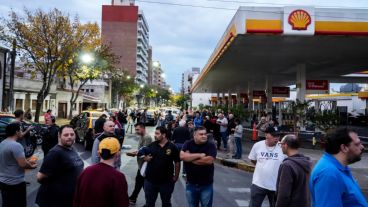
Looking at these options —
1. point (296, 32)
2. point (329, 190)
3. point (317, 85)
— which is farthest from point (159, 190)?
point (317, 85)

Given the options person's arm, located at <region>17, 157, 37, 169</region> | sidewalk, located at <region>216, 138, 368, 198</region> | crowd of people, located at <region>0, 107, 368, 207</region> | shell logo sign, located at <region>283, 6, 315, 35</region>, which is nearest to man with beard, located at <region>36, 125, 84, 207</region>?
crowd of people, located at <region>0, 107, 368, 207</region>

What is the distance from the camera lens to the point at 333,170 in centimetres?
282

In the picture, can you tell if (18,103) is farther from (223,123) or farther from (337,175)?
(337,175)

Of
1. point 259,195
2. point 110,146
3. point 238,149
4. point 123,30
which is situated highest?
point 123,30

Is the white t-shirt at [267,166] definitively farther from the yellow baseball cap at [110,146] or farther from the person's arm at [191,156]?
the yellow baseball cap at [110,146]

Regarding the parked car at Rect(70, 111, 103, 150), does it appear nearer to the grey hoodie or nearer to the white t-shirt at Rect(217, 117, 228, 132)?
the white t-shirt at Rect(217, 117, 228, 132)

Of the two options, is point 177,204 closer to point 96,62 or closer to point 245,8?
point 245,8

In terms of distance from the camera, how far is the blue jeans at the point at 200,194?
553 cm

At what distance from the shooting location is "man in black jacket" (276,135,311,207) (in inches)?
166

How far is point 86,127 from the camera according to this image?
1841 centimetres

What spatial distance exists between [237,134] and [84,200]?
1154 cm

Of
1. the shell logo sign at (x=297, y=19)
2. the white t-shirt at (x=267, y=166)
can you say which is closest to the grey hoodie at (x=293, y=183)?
the white t-shirt at (x=267, y=166)

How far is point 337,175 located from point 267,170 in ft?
9.57

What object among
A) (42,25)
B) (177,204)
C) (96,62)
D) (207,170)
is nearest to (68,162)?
(207,170)
